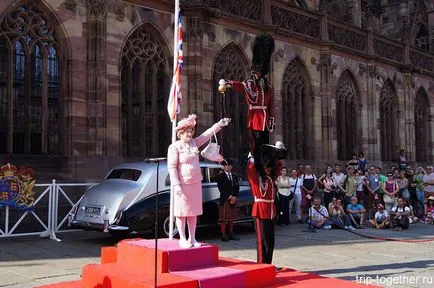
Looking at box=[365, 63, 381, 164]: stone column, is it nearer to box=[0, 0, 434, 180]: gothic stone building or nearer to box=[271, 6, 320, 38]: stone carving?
box=[0, 0, 434, 180]: gothic stone building

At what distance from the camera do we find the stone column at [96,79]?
14.2 metres

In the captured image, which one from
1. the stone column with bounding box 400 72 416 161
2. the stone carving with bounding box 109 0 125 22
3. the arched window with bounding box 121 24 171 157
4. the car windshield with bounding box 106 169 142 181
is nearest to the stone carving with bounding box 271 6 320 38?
the arched window with bounding box 121 24 171 157

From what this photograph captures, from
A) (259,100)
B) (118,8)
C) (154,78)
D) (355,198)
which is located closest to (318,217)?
(355,198)

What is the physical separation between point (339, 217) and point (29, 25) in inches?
381

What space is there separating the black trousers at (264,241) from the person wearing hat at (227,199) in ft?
13.4

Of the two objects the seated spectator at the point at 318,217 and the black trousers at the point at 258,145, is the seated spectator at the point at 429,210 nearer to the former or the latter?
the seated spectator at the point at 318,217

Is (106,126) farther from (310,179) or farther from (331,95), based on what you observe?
(331,95)

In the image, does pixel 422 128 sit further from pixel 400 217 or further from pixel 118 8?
pixel 118 8

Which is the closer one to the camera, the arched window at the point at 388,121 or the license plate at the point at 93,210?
the license plate at the point at 93,210

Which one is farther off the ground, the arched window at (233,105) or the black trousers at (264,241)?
the arched window at (233,105)

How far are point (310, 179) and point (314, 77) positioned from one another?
6938 mm

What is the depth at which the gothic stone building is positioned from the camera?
13734 millimetres

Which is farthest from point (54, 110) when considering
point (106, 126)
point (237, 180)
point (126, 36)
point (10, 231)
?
point (237, 180)

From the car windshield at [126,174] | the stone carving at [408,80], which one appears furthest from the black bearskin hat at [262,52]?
the stone carving at [408,80]
